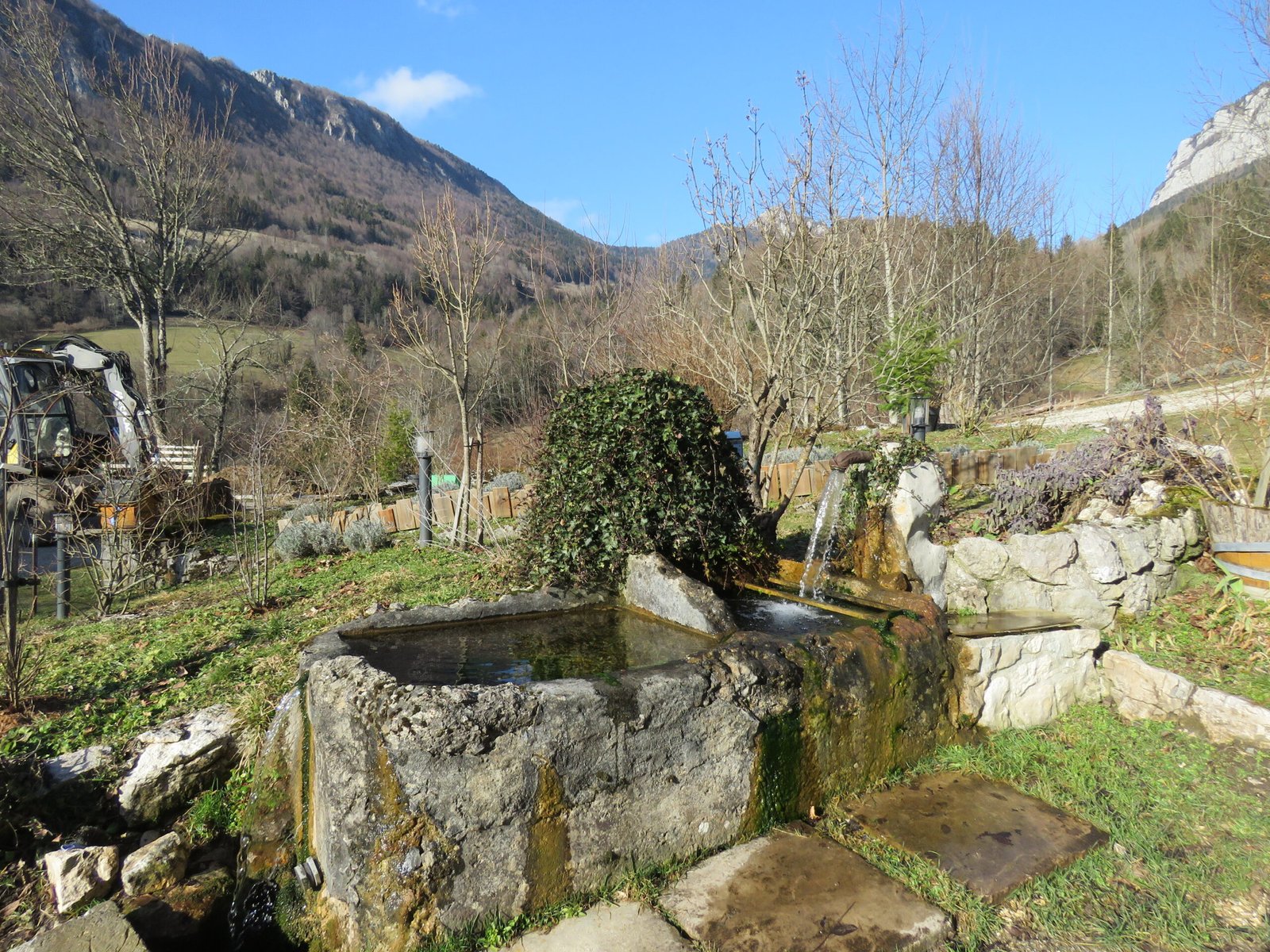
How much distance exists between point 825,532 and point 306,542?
243 inches

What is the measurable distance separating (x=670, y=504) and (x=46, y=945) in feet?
11.3

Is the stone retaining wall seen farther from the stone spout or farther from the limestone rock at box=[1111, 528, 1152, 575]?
the stone spout

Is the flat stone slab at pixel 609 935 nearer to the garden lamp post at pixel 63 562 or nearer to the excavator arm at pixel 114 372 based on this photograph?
the garden lamp post at pixel 63 562

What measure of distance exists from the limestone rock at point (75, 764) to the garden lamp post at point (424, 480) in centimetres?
457

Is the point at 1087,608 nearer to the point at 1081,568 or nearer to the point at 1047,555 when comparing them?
the point at 1081,568

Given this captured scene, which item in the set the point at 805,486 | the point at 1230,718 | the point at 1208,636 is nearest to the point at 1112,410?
the point at 805,486

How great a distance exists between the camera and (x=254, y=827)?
10.7 feet

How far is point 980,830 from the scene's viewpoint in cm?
320

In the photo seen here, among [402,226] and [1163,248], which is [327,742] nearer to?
[1163,248]

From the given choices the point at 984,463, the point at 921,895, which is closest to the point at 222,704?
the point at 921,895

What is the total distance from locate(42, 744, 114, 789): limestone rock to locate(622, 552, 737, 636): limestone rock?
2914mm

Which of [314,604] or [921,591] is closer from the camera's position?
[921,591]

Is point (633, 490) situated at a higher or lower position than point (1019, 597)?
higher

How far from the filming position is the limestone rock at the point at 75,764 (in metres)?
3.48
